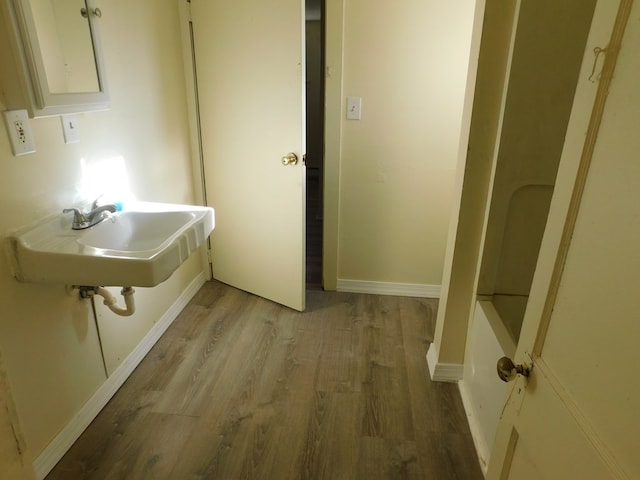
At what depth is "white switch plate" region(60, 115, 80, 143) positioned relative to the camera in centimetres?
154

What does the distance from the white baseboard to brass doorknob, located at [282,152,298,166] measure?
1.10 metres

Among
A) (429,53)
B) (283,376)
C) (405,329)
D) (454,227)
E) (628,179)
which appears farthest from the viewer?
(405,329)

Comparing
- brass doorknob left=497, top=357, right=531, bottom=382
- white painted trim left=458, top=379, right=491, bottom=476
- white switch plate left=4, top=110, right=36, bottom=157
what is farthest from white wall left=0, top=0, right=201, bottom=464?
white painted trim left=458, top=379, right=491, bottom=476

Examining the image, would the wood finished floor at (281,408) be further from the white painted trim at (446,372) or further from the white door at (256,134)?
the white door at (256,134)

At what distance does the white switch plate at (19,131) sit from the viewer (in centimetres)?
130

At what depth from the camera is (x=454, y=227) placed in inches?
72.3

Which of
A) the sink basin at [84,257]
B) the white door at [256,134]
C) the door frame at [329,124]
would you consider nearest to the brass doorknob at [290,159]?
the white door at [256,134]

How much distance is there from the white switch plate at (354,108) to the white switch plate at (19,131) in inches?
64.5

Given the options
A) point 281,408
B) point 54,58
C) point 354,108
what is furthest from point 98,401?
point 354,108

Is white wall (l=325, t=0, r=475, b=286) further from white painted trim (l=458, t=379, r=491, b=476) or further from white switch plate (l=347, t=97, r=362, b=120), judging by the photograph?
white painted trim (l=458, t=379, r=491, b=476)

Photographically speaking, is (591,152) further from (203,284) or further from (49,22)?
(203,284)

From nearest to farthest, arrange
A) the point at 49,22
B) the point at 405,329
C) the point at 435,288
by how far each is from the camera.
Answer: the point at 49,22 < the point at 405,329 < the point at 435,288

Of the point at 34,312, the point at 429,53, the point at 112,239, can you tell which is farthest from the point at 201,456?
the point at 429,53

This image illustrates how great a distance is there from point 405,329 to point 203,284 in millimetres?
1459
